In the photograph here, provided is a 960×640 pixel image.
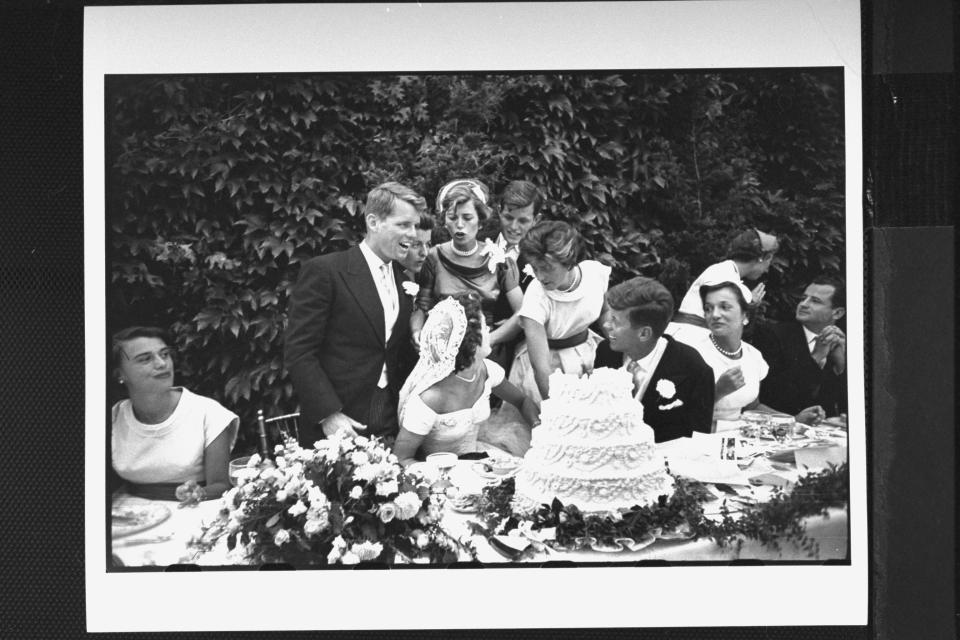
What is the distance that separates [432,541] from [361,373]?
2.99 feet

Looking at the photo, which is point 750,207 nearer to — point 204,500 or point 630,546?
point 630,546

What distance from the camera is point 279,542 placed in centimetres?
462

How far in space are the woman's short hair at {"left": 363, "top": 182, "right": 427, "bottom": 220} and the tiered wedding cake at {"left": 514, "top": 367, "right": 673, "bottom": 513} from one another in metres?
1.21

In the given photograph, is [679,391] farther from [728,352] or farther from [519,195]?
[519,195]

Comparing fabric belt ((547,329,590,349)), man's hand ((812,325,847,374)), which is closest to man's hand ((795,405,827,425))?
man's hand ((812,325,847,374))

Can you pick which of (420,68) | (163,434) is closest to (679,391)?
(420,68)

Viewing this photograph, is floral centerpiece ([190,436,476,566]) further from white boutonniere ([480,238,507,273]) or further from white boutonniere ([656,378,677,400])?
white boutonniere ([656,378,677,400])

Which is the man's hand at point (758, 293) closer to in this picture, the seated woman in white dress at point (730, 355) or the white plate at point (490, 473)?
the seated woman in white dress at point (730, 355)

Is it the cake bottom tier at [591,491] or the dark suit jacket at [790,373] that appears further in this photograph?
the dark suit jacket at [790,373]

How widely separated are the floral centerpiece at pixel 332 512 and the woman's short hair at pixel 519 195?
4.52 feet

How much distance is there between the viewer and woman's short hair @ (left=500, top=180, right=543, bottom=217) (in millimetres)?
4742

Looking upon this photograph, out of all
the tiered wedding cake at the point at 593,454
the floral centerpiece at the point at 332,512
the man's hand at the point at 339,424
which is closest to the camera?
the tiered wedding cake at the point at 593,454

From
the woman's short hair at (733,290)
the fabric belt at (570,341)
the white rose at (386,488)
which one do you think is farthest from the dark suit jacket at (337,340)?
the woman's short hair at (733,290)

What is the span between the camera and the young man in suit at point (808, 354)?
4.79 m
